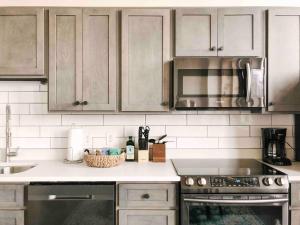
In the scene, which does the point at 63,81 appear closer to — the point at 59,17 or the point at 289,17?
the point at 59,17

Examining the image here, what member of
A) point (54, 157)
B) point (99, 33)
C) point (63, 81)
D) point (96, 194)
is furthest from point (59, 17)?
point (96, 194)

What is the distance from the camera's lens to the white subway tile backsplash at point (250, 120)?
251 cm

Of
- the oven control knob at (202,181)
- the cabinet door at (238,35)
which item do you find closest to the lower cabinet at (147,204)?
the oven control knob at (202,181)

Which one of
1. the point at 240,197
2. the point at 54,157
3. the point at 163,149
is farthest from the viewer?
the point at 54,157

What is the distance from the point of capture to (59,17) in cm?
217

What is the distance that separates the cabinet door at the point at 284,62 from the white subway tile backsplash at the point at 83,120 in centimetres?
151

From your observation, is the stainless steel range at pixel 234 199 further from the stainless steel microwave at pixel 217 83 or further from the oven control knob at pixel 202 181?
the stainless steel microwave at pixel 217 83

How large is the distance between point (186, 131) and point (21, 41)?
5.33ft

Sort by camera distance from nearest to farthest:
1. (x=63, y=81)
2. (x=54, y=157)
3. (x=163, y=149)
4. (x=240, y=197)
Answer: (x=240, y=197)
(x=63, y=81)
(x=163, y=149)
(x=54, y=157)

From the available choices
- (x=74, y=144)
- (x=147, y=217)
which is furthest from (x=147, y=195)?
(x=74, y=144)

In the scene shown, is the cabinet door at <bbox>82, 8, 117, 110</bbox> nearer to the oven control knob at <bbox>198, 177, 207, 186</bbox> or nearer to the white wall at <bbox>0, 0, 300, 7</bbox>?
the white wall at <bbox>0, 0, 300, 7</bbox>

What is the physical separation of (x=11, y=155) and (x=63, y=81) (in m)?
0.90

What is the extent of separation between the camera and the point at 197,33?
2.18m

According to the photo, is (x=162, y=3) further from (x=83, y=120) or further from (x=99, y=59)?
(x=83, y=120)
